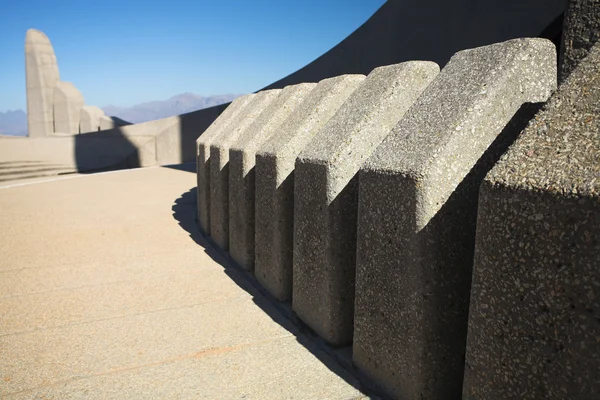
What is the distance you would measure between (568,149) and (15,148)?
14.4m

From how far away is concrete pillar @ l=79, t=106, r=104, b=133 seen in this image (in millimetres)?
24922

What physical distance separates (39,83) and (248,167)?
25.3 m

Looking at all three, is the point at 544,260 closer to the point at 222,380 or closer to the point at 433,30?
the point at 222,380

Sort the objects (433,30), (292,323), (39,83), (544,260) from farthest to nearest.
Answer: (39,83)
(433,30)
(292,323)
(544,260)

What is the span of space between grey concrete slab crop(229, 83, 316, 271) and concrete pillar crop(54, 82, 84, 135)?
23.9 m

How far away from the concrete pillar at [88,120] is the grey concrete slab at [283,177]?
23.9 m

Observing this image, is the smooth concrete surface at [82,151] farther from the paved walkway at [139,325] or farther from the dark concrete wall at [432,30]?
the paved walkway at [139,325]

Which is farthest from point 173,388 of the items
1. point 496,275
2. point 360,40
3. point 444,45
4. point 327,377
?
point 360,40

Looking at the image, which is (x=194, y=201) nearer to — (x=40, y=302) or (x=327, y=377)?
(x=40, y=302)

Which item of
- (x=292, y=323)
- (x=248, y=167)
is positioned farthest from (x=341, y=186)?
(x=248, y=167)

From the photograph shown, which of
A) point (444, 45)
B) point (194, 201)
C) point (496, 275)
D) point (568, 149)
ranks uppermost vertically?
point (444, 45)

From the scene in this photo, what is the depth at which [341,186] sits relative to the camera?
8.61 feet

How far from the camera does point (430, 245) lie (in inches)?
76.8

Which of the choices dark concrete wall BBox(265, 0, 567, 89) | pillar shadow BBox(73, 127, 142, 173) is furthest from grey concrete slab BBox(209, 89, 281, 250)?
pillar shadow BBox(73, 127, 142, 173)
